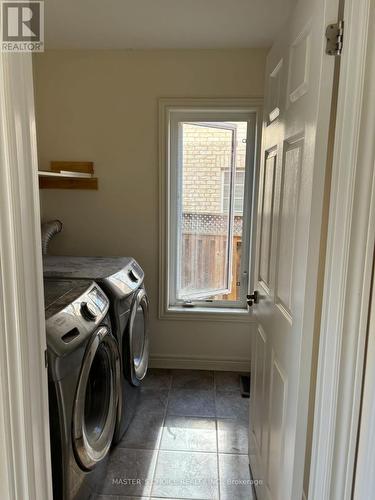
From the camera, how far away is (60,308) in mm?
1416

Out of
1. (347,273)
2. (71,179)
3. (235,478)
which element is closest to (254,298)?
(347,273)

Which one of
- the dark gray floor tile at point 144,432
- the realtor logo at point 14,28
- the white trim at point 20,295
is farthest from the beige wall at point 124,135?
the white trim at point 20,295

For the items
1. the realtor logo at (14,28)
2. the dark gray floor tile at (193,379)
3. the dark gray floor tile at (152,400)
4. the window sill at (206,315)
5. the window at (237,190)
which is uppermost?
the realtor logo at (14,28)

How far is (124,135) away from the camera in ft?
8.83

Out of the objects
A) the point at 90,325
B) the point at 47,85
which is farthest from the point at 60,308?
the point at 47,85

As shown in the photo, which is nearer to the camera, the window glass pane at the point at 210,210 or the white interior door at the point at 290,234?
the white interior door at the point at 290,234

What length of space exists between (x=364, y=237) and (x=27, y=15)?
107cm

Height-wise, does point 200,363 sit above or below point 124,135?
below

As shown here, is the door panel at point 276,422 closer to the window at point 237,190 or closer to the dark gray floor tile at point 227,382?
the dark gray floor tile at point 227,382

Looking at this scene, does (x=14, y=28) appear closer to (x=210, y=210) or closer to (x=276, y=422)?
(x=276, y=422)

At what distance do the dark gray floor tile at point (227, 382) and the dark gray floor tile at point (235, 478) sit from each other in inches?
26.8

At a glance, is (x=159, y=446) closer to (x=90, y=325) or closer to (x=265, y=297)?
(x=90, y=325)

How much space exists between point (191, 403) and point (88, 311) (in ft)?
4.37

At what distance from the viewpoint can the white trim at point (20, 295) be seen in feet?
2.73
